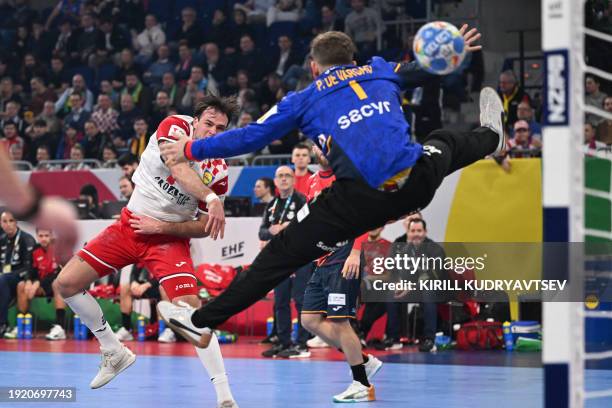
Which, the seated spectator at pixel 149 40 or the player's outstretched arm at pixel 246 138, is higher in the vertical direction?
the seated spectator at pixel 149 40

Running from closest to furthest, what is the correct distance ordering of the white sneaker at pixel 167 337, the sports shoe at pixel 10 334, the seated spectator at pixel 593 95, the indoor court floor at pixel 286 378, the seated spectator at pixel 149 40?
the indoor court floor at pixel 286 378 < the seated spectator at pixel 593 95 < the white sneaker at pixel 167 337 < the sports shoe at pixel 10 334 < the seated spectator at pixel 149 40

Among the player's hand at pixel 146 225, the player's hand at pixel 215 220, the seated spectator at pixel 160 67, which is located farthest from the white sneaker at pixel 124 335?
the player's hand at pixel 215 220

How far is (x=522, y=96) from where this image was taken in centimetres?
1733

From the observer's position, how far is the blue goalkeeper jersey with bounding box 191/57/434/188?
278 inches

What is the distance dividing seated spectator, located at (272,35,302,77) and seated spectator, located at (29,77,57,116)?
5794 millimetres

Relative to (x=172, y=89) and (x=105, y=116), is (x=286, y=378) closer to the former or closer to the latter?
(x=172, y=89)

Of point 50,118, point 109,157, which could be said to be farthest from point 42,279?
point 50,118

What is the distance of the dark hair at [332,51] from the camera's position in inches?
292

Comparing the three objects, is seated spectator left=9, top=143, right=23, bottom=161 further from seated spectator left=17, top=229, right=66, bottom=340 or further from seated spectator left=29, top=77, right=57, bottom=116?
seated spectator left=17, top=229, right=66, bottom=340

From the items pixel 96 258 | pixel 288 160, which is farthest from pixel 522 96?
pixel 96 258

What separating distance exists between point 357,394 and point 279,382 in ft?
5.79

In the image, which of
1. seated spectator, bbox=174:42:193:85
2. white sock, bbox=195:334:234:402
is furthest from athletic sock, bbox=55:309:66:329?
white sock, bbox=195:334:234:402

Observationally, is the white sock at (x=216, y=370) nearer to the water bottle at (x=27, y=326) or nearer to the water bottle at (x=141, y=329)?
the water bottle at (x=141, y=329)

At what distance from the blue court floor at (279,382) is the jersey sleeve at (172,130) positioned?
7.55ft
